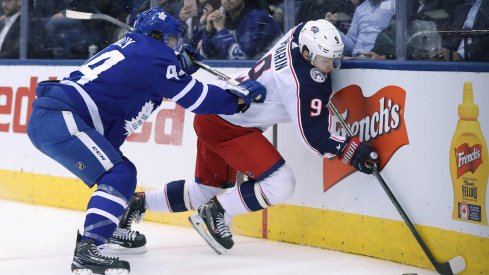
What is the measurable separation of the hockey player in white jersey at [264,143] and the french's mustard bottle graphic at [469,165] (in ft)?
1.32

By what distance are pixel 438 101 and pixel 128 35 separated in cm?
132

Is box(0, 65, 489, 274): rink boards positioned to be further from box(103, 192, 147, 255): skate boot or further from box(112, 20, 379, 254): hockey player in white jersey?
box(103, 192, 147, 255): skate boot

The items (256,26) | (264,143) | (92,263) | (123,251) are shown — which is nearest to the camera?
(92,263)

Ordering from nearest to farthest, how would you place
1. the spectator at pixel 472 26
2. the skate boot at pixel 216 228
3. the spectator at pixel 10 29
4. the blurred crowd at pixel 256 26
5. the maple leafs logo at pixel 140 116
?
the spectator at pixel 472 26, the blurred crowd at pixel 256 26, the maple leafs logo at pixel 140 116, the skate boot at pixel 216 228, the spectator at pixel 10 29

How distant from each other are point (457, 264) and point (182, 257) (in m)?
1.24

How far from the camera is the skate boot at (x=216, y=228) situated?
4.40 metres

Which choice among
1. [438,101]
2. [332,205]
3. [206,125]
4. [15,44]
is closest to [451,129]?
[438,101]

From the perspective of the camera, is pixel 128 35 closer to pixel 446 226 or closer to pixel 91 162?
pixel 91 162

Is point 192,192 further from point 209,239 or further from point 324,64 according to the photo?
point 324,64

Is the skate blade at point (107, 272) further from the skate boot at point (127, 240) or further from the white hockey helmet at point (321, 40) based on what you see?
the white hockey helmet at point (321, 40)

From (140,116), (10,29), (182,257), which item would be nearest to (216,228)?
(182,257)

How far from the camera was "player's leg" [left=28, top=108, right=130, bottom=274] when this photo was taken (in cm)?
377

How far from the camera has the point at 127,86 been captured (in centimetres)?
400

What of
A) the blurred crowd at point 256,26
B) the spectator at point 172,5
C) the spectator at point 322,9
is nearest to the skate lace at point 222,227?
the blurred crowd at point 256,26
